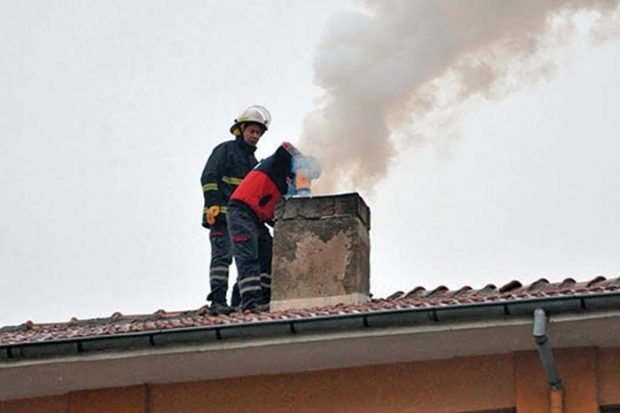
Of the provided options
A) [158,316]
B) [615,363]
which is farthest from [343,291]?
[615,363]

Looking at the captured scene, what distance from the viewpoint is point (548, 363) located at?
11.6 metres

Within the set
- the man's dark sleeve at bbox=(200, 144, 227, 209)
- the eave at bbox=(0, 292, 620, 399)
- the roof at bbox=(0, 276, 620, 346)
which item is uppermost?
the man's dark sleeve at bbox=(200, 144, 227, 209)

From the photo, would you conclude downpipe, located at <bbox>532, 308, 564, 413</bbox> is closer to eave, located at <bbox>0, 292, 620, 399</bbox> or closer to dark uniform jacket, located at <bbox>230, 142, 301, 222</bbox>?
eave, located at <bbox>0, 292, 620, 399</bbox>

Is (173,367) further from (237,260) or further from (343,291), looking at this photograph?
(237,260)

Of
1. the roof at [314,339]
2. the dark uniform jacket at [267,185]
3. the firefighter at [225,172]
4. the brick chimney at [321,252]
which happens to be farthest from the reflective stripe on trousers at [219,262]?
the roof at [314,339]

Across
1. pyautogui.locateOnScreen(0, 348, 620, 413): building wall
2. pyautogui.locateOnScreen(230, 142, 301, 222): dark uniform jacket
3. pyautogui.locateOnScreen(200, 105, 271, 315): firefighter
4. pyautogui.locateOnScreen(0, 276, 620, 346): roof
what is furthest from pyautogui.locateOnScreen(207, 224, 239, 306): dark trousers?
pyautogui.locateOnScreen(0, 348, 620, 413): building wall

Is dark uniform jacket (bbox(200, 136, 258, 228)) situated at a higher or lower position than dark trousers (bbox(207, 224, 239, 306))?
higher

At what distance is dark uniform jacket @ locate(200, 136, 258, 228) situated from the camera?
58.3 feet

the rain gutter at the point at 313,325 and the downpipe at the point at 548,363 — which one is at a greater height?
the rain gutter at the point at 313,325

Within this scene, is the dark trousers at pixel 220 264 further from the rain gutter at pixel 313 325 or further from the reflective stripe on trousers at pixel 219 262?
the rain gutter at pixel 313 325

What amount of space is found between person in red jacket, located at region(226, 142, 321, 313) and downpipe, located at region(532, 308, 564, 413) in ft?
16.0

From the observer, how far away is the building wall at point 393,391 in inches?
466

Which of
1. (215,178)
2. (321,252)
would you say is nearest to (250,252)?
(321,252)

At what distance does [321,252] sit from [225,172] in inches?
110
